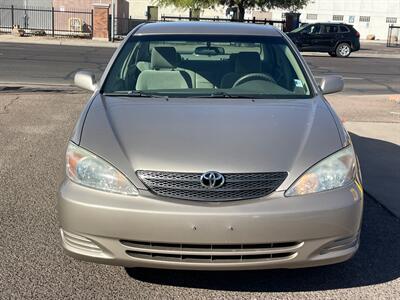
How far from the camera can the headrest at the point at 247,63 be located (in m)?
4.77

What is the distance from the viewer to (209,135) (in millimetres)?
3393

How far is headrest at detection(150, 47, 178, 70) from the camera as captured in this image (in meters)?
4.89

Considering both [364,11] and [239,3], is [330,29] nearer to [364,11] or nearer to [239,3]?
[239,3]

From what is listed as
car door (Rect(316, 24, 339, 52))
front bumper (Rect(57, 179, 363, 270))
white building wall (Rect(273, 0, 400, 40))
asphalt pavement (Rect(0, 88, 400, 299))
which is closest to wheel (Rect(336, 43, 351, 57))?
car door (Rect(316, 24, 339, 52))

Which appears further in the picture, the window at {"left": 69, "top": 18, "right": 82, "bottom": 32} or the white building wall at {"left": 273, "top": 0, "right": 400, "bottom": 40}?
the white building wall at {"left": 273, "top": 0, "right": 400, "bottom": 40}

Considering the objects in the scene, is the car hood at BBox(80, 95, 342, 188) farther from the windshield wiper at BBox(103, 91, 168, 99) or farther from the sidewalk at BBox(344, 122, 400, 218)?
the sidewalk at BBox(344, 122, 400, 218)

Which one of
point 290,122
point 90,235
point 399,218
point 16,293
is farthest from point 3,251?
point 399,218

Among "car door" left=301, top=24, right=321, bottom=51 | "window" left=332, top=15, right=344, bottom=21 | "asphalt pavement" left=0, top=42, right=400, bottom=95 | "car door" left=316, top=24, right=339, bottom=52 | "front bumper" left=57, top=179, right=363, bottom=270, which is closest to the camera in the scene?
"front bumper" left=57, top=179, right=363, bottom=270

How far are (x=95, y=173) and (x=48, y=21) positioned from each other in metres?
38.4

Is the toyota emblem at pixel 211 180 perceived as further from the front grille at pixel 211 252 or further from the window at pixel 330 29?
the window at pixel 330 29

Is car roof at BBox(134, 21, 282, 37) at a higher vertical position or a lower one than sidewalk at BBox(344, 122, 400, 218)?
higher

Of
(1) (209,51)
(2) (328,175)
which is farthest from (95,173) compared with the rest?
(1) (209,51)

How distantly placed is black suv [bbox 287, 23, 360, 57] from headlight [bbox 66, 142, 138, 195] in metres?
26.1

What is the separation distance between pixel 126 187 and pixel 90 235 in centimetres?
35
